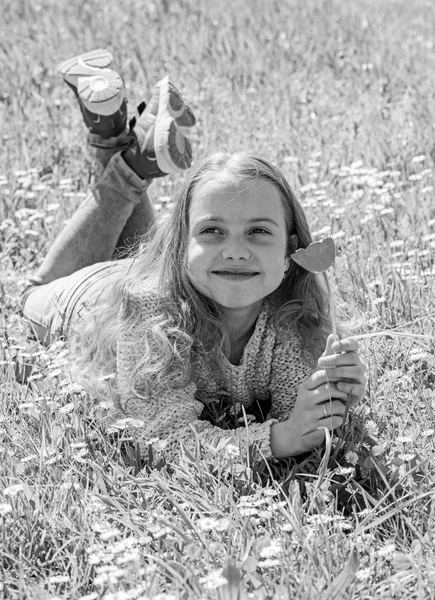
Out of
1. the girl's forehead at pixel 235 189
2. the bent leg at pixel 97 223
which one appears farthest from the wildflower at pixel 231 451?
the bent leg at pixel 97 223

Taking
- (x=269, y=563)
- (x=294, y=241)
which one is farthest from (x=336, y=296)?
(x=269, y=563)

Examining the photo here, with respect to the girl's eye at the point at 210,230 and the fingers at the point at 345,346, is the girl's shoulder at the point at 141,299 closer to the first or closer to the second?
the girl's eye at the point at 210,230

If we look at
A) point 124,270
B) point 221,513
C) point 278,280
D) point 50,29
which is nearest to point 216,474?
point 221,513

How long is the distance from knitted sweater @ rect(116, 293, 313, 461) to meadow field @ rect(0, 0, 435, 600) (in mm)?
87

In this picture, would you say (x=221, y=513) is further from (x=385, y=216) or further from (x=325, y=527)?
(x=385, y=216)

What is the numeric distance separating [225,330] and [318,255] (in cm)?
56

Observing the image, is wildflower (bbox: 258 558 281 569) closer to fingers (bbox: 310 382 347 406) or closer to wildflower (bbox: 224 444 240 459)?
wildflower (bbox: 224 444 240 459)

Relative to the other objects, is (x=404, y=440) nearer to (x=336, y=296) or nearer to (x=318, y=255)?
(x=318, y=255)

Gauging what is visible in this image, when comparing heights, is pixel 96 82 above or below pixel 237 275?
above

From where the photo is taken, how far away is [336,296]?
2936 millimetres

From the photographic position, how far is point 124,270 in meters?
2.70

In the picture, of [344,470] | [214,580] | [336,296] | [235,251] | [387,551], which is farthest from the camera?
[336,296]

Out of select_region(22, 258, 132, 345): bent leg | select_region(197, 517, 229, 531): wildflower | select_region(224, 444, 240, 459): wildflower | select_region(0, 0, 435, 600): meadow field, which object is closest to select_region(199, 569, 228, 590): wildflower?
select_region(0, 0, 435, 600): meadow field

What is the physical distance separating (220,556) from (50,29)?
4312 millimetres
